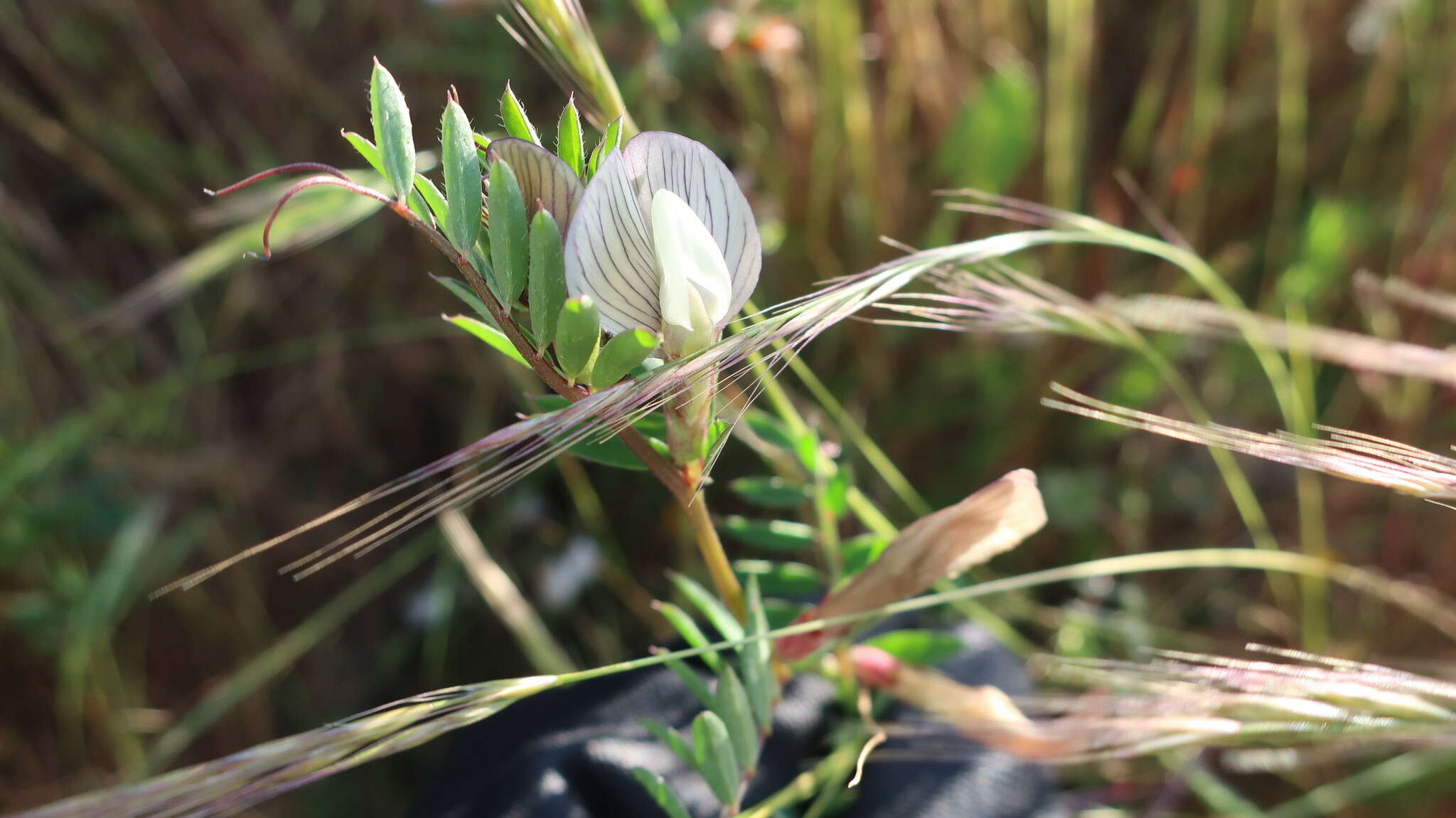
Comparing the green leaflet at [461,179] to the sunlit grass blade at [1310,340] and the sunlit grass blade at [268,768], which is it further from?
the sunlit grass blade at [1310,340]

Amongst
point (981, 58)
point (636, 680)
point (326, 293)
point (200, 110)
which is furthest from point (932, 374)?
point (200, 110)

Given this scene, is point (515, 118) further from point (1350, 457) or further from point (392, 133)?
point (1350, 457)

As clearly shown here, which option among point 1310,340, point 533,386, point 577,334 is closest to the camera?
point 577,334

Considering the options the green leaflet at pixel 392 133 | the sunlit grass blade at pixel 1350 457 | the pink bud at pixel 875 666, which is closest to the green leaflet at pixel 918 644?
the pink bud at pixel 875 666

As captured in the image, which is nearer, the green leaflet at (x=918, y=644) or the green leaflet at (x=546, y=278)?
the green leaflet at (x=546, y=278)

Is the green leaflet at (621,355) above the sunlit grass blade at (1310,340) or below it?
above

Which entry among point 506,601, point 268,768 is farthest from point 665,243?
point 506,601

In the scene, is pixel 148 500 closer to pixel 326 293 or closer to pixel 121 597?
pixel 121 597
